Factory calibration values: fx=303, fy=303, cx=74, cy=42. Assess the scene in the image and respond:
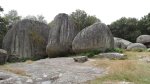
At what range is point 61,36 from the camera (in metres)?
Result: 22.8

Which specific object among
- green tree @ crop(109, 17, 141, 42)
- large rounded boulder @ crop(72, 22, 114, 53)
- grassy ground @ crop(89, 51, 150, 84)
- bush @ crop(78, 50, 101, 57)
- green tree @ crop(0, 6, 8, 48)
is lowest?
grassy ground @ crop(89, 51, 150, 84)

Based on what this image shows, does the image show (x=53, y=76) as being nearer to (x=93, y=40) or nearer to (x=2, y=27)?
(x=93, y=40)

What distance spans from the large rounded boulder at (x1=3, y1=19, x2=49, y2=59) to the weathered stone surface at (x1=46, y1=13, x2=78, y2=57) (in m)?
1.43

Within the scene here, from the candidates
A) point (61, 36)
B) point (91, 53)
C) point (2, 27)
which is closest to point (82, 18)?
point (2, 27)

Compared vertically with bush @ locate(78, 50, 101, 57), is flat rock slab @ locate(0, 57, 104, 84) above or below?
below

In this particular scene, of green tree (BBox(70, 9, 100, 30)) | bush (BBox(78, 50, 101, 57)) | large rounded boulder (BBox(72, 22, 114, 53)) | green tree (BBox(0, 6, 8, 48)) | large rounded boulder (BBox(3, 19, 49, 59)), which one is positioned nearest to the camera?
bush (BBox(78, 50, 101, 57))

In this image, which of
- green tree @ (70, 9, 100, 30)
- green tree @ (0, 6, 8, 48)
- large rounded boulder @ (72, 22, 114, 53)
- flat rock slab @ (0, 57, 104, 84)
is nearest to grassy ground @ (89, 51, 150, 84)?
flat rock slab @ (0, 57, 104, 84)

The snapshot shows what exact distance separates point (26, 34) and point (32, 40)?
72 centimetres

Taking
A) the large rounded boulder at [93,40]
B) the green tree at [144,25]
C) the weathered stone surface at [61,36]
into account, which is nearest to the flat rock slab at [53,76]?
the large rounded boulder at [93,40]

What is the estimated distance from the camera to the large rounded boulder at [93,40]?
69.9ft

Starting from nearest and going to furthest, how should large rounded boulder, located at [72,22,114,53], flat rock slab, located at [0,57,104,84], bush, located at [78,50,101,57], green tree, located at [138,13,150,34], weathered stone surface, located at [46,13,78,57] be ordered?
flat rock slab, located at [0,57,104,84] < bush, located at [78,50,101,57] < large rounded boulder, located at [72,22,114,53] < weathered stone surface, located at [46,13,78,57] < green tree, located at [138,13,150,34]

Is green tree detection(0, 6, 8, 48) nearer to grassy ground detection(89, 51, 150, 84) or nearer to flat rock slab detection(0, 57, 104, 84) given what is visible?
flat rock slab detection(0, 57, 104, 84)

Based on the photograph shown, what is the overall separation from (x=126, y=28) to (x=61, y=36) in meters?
22.7

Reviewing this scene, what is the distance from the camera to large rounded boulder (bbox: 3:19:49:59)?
23.8 meters
